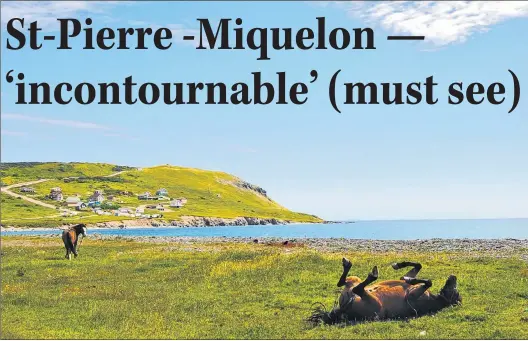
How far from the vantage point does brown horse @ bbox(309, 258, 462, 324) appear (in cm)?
1700

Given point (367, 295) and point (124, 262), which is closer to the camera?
point (367, 295)

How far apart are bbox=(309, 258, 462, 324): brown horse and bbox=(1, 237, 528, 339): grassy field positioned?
0.55 m

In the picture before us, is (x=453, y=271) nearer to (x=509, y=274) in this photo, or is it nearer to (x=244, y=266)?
(x=509, y=274)

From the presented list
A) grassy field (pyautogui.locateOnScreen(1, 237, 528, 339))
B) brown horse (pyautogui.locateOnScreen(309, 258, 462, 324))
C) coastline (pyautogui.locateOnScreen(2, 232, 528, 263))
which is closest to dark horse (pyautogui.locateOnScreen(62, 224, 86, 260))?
grassy field (pyautogui.locateOnScreen(1, 237, 528, 339))

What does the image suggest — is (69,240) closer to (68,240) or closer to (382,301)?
(68,240)

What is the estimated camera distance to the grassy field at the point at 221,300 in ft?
53.5

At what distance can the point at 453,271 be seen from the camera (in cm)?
2934

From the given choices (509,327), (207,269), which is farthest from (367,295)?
(207,269)

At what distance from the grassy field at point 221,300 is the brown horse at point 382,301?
1.82 feet

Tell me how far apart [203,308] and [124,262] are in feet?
62.2

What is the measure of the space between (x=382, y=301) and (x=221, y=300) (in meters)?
7.56

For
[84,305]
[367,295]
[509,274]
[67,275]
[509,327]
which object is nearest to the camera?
[509,327]

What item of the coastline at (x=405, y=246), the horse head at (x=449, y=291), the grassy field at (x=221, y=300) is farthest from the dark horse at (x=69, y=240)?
the horse head at (x=449, y=291)

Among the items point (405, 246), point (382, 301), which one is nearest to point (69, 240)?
point (382, 301)
